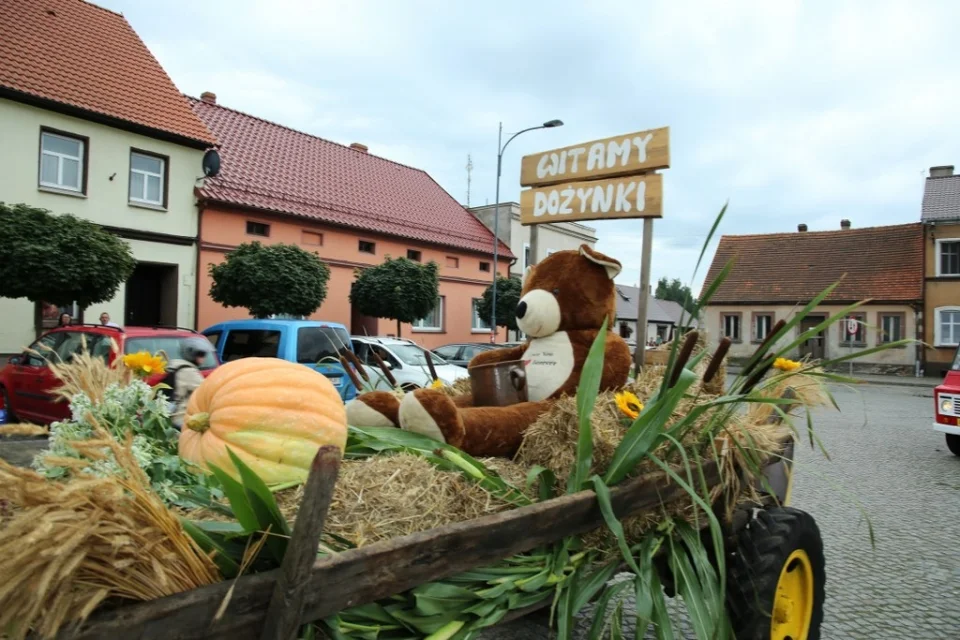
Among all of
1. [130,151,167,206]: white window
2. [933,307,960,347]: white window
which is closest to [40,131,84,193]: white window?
[130,151,167,206]: white window

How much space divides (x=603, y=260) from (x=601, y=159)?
3.42 ft

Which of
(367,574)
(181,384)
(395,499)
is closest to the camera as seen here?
(367,574)

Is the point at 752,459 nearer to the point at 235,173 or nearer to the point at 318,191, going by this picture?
the point at 235,173

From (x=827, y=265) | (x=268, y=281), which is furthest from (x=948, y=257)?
(x=268, y=281)

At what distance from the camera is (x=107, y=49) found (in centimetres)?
1769

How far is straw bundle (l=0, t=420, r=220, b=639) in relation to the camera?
967 mm

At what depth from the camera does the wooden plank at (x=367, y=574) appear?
105cm

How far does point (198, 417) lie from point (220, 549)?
2.85 feet

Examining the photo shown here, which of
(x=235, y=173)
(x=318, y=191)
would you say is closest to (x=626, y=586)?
(x=235, y=173)

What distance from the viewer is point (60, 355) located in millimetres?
7375

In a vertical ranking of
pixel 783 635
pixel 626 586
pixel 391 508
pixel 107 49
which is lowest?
pixel 783 635

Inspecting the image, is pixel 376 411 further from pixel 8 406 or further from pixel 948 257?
pixel 948 257

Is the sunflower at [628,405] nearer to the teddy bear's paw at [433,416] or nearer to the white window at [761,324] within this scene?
the teddy bear's paw at [433,416]

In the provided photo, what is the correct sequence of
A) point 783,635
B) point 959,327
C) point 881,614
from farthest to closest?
point 959,327
point 881,614
point 783,635
